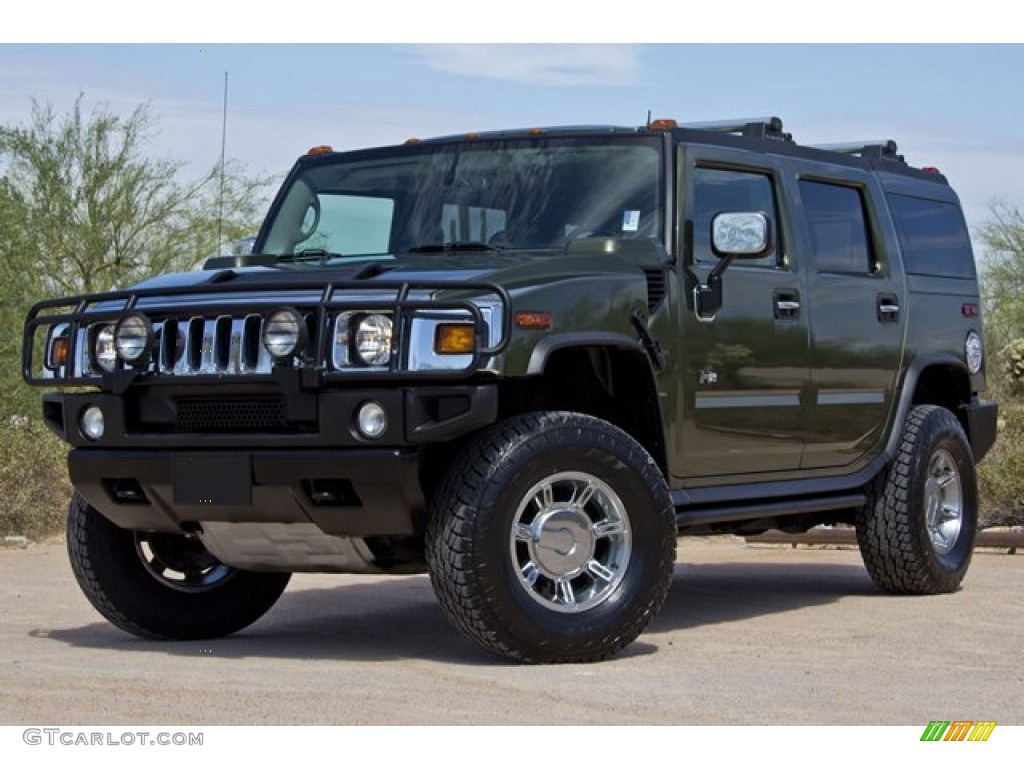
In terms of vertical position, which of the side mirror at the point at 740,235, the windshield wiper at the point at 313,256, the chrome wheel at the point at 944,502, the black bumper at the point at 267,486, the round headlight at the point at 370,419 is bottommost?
the chrome wheel at the point at 944,502

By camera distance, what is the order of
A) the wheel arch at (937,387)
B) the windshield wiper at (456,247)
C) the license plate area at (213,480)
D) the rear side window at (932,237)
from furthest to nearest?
the rear side window at (932,237) < the wheel arch at (937,387) < the windshield wiper at (456,247) < the license plate area at (213,480)

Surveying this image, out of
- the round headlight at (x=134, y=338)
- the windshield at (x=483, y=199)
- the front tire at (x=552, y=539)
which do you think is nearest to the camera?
the front tire at (x=552, y=539)

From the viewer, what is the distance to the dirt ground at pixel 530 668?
5.94 metres

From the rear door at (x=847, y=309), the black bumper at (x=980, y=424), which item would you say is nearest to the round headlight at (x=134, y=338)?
the rear door at (x=847, y=309)

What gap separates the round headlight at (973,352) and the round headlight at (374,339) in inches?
177

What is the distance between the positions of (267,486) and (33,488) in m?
6.68

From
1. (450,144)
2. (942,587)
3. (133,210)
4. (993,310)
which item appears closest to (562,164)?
(450,144)

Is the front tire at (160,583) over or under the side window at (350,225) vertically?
under

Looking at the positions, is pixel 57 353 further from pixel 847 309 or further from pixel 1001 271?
pixel 1001 271

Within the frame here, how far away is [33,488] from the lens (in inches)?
518

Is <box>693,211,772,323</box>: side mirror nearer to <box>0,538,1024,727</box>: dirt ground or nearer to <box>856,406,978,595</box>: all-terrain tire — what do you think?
<box>0,538,1024,727</box>: dirt ground

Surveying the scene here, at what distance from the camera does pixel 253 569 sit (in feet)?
25.2

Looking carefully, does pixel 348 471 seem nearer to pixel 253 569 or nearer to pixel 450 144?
pixel 253 569
